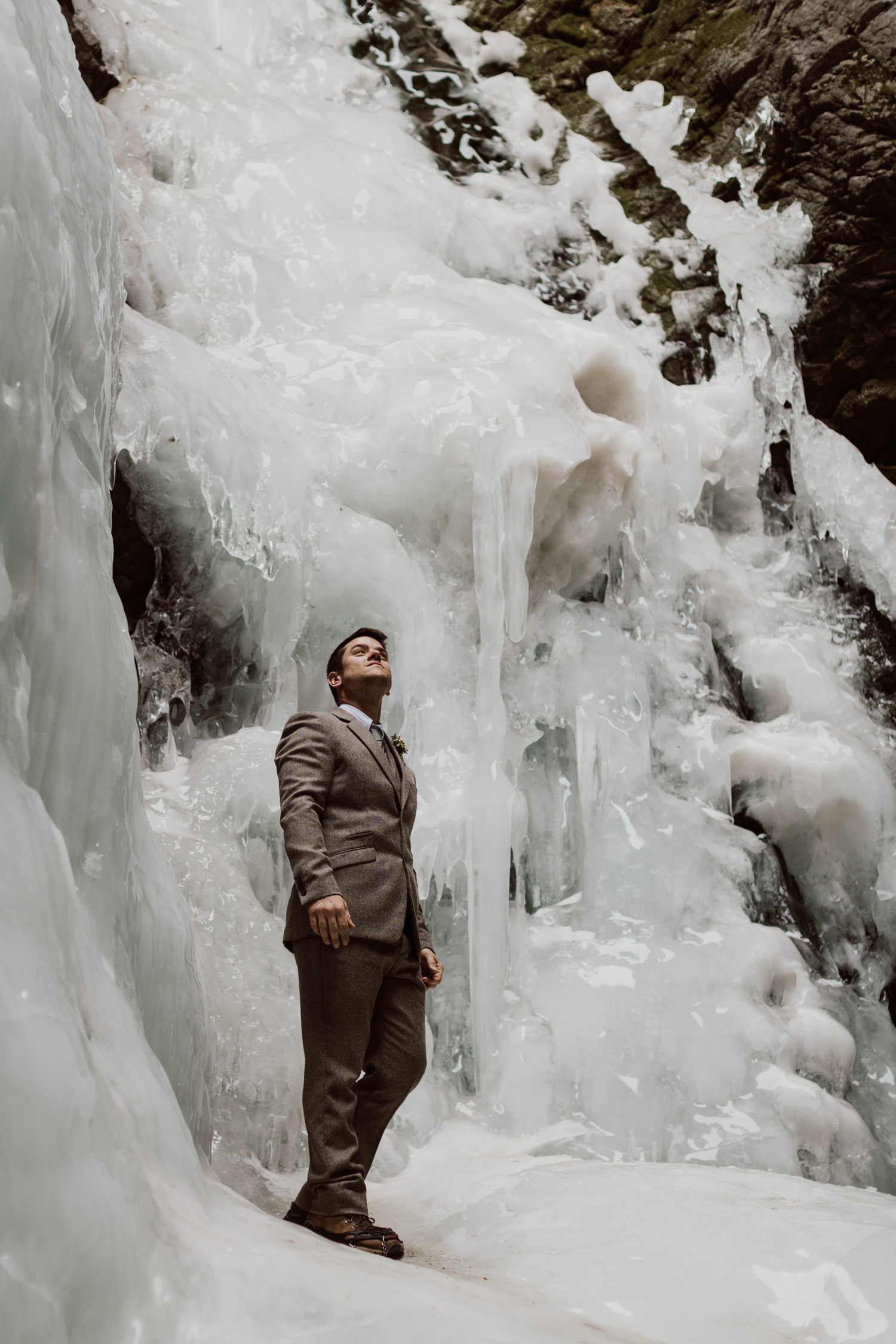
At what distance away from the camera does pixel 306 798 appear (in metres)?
2.37

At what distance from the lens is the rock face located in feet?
20.7

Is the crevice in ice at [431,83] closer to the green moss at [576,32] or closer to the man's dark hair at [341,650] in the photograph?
the green moss at [576,32]

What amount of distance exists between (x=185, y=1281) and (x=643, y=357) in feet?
15.4

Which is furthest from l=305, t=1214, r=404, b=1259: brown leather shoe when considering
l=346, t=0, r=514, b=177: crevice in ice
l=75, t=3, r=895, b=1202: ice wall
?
l=346, t=0, r=514, b=177: crevice in ice

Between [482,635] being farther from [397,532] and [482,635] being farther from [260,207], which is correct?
[260,207]

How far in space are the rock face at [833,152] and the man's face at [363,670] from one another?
4.53m

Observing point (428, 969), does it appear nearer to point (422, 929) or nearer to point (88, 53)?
point (422, 929)

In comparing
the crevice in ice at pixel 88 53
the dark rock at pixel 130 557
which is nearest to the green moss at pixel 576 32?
the crevice in ice at pixel 88 53

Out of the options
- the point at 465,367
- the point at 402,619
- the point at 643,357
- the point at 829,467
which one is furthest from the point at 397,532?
the point at 829,467

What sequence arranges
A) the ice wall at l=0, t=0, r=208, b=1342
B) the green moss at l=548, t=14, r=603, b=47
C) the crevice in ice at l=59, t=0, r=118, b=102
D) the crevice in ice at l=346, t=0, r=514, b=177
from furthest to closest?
the green moss at l=548, t=14, r=603, b=47
the crevice in ice at l=346, t=0, r=514, b=177
the crevice in ice at l=59, t=0, r=118, b=102
the ice wall at l=0, t=0, r=208, b=1342

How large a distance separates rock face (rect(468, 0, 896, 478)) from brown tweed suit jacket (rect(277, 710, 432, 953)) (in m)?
4.79

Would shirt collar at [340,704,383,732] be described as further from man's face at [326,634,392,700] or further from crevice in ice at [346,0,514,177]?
crevice in ice at [346,0,514,177]

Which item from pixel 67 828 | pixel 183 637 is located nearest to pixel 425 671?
pixel 183 637

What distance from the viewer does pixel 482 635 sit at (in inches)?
167
